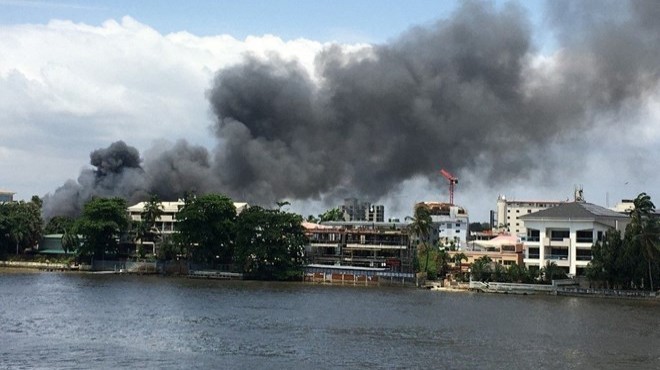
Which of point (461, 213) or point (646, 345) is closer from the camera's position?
point (646, 345)

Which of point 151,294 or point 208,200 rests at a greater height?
point 208,200

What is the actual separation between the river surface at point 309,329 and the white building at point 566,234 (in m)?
11.7

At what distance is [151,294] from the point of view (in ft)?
263

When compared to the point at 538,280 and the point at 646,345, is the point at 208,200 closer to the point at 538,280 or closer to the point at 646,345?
the point at 538,280

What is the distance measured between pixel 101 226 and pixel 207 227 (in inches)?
532

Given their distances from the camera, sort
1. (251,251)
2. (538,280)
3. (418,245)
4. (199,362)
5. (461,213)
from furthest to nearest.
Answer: (461,213) → (418,245) → (251,251) → (538,280) → (199,362)

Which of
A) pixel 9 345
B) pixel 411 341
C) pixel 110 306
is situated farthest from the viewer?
pixel 110 306

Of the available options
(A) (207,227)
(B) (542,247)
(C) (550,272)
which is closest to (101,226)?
(A) (207,227)

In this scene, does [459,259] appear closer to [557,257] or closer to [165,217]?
[557,257]

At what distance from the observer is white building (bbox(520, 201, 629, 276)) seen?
98.2m

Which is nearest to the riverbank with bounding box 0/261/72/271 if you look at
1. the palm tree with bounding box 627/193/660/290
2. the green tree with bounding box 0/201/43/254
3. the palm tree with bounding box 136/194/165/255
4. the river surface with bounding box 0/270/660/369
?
the green tree with bounding box 0/201/43/254

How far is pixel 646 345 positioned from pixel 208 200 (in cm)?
6487

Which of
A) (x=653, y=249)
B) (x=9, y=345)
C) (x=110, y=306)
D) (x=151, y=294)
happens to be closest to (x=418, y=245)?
(x=653, y=249)

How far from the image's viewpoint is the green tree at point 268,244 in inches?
4126
